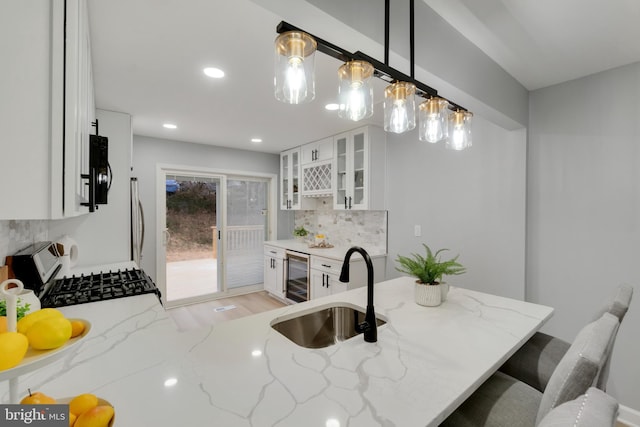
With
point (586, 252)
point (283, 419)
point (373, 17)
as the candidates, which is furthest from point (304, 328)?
point (586, 252)

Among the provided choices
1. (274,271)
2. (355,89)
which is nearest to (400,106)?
(355,89)

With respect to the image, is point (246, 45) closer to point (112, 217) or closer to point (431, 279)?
point (431, 279)

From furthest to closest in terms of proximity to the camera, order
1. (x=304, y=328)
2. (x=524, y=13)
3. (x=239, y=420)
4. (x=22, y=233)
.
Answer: (x=22, y=233)
(x=304, y=328)
(x=524, y=13)
(x=239, y=420)

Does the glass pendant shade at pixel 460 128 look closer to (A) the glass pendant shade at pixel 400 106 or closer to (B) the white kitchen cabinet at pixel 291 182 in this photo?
(A) the glass pendant shade at pixel 400 106

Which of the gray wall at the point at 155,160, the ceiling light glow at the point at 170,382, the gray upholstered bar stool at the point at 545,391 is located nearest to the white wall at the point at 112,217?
the gray wall at the point at 155,160

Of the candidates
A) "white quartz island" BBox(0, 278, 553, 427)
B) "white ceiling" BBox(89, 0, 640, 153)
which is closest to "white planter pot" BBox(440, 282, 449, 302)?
"white quartz island" BBox(0, 278, 553, 427)

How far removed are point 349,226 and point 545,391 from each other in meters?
3.31

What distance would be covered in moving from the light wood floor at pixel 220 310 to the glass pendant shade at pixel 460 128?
333 cm

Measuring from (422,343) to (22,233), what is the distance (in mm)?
2324

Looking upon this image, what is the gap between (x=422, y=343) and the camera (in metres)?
1.18

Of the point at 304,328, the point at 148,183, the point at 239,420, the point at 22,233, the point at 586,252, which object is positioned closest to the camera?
the point at 239,420

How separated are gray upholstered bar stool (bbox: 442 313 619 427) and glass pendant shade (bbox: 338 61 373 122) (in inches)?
40.5

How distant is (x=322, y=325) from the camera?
64.7 inches

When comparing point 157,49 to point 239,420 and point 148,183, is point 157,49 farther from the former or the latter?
point 148,183
